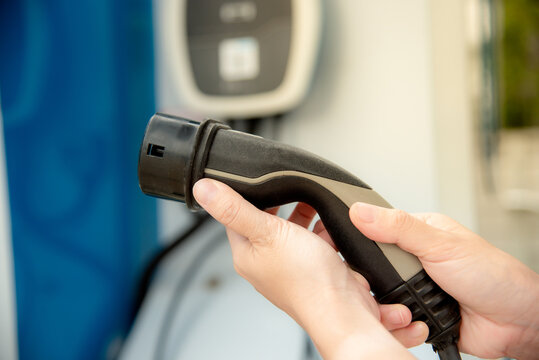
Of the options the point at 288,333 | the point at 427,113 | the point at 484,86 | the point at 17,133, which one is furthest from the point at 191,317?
the point at 484,86

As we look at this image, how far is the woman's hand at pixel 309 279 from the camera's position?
0.37m

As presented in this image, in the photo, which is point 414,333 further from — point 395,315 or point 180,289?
point 180,289

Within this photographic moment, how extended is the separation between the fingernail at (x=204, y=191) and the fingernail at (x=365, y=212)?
0.42ft

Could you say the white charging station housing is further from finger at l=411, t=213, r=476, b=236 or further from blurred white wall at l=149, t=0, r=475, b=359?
finger at l=411, t=213, r=476, b=236

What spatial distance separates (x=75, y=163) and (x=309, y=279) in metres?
0.47

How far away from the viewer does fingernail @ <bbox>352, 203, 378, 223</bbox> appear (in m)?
0.41

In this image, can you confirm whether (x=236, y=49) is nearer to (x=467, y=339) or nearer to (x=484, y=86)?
(x=467, y=339)

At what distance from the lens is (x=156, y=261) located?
0.81 m

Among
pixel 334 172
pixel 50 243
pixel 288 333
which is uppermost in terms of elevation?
pixel 334 172

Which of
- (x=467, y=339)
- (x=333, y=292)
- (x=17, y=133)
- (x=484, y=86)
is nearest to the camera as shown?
(x=333, y=292)

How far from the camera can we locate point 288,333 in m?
0.69

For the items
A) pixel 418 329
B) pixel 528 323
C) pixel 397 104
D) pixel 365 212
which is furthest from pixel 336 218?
pixel 397 104

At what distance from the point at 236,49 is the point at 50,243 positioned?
41 cm

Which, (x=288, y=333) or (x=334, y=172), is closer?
(x=334, y=172)
